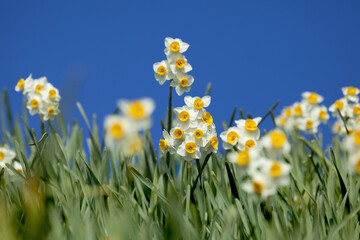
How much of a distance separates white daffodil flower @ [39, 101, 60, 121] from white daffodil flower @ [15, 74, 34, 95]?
180 millimetres

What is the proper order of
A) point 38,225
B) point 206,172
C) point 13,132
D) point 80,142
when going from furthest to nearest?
point 13,132, point 80,142, point 206,172, point 38,225

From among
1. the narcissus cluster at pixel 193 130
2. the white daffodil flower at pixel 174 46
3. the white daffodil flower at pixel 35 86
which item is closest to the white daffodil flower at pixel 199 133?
the narcissus cluster at pixel 193 130

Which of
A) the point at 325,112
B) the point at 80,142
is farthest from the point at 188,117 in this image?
the point at 325,112

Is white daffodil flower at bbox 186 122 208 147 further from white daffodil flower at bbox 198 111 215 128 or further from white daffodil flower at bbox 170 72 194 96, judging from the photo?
white daffodil flower at bbox 170 72 194 96

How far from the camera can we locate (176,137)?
1824 mm

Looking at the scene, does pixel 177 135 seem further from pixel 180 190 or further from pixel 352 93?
pixel 352 93

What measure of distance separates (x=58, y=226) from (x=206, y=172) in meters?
1.19

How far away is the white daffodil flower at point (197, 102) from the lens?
183 cm

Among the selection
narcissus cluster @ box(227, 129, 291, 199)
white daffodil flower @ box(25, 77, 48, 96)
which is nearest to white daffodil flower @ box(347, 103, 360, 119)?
narcissus cluster @ box(227, 129, 291, 199)

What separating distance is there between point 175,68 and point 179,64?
34 mm

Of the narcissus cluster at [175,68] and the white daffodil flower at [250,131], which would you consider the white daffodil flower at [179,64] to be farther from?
the white daffodil flower at [250,131]

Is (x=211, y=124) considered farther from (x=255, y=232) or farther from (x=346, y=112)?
(x=346, y=112)

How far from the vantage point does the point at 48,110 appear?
2592 millimetres

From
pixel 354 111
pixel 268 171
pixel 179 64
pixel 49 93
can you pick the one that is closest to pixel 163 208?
pixel 179 64
